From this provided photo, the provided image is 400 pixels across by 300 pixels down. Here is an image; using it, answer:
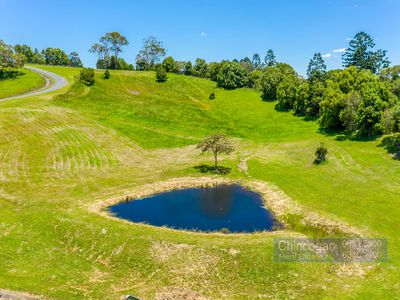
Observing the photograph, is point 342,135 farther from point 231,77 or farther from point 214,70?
point 214,70

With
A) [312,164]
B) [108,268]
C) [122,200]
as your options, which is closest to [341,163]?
[312,164]

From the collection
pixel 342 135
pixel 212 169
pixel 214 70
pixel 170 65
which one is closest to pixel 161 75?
pixel 170 65

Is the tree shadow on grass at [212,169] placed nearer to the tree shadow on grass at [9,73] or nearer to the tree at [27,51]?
the tree shadow on grass at [9,73]

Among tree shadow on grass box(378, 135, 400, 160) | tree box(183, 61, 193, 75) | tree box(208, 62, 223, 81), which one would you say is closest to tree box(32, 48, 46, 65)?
tree box(183, 61, 193, 75)

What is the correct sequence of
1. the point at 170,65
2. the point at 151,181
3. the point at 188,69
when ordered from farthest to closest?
the point at 188,69, the point at 170,65, the point at 151,181

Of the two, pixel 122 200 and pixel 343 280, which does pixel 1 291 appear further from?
pixel 343 280

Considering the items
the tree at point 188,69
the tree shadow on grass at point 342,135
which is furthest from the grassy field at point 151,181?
the tree at point 188,69
